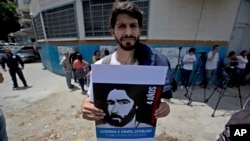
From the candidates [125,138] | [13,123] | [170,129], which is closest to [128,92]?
[125,138]

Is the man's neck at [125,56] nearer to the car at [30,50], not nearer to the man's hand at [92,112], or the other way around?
the man's hand at [92,112]

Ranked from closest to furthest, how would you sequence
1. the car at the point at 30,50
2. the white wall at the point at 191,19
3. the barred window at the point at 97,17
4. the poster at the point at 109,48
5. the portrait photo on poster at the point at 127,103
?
1. the portrait photo on poster at the point at 127,103
2. the white wall at the point at 191,19
3. the barred window at the point at 97,17
4. the poster at the point at 109,48
5. the car at the point at 30,50

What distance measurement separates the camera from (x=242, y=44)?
6891mm

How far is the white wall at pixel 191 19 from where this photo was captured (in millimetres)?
5691

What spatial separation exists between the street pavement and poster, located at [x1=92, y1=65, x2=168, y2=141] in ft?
7.43

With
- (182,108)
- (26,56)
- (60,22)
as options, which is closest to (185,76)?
(182,108)

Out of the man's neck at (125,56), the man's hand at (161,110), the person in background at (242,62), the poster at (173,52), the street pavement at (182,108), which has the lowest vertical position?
the street pavement at (182,108)

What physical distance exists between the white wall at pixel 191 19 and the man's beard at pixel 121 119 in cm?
528

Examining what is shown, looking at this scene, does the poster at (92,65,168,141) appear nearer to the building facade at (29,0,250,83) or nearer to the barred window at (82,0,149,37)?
the building facade at (29,0,250,83)

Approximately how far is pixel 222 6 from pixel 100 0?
191 inches

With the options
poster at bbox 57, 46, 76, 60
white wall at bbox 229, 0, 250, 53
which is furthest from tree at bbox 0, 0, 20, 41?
white wall at bbox 229, 0, 250, 53

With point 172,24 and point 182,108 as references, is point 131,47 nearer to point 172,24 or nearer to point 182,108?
point 182,108

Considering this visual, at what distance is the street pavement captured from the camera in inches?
130

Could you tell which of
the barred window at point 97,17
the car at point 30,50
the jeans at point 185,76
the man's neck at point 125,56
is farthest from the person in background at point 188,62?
the car at point 30,50
